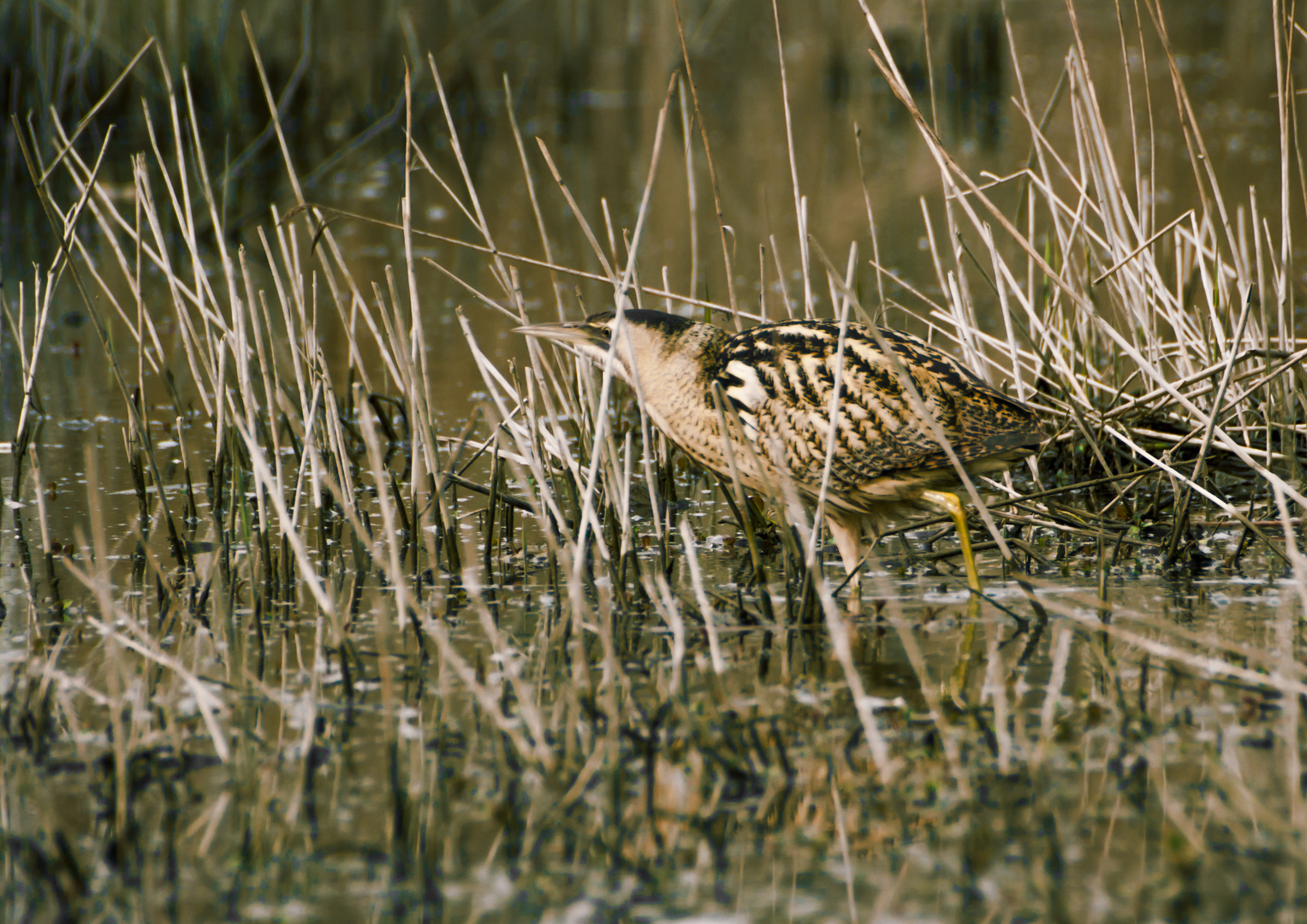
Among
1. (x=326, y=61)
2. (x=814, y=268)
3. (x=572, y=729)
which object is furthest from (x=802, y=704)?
(x=326, y=61)

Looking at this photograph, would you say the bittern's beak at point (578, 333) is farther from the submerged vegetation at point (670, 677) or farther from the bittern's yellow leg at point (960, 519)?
the bittern's yellow leg at point (960, 519)

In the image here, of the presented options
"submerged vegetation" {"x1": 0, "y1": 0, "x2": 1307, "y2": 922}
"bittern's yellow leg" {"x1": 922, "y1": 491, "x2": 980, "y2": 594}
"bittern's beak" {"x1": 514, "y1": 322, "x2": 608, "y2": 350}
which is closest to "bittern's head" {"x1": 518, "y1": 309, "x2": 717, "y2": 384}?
"bittern's beak" {"x1": 514, "y1": 322, "x2": 608, "y2": 350}

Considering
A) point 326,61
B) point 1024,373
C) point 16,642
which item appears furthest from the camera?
point 326,61

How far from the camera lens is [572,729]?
3025mm

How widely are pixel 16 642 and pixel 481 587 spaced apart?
48.9 inches

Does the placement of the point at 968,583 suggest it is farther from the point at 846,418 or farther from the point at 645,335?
the point at 645,335

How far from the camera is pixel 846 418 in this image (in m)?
4.16

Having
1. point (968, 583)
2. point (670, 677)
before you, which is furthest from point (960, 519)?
point (670, 677)

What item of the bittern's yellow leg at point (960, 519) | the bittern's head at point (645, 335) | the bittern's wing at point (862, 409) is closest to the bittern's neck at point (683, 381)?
the bittern's head at point (645, 335)

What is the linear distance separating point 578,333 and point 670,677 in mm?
1443

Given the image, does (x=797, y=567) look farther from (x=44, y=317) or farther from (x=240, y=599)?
(x=44, y=317)

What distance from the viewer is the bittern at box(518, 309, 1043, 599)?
4090 mm

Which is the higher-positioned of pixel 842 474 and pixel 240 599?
pixel 842 474

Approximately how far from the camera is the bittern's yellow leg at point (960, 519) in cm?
395
